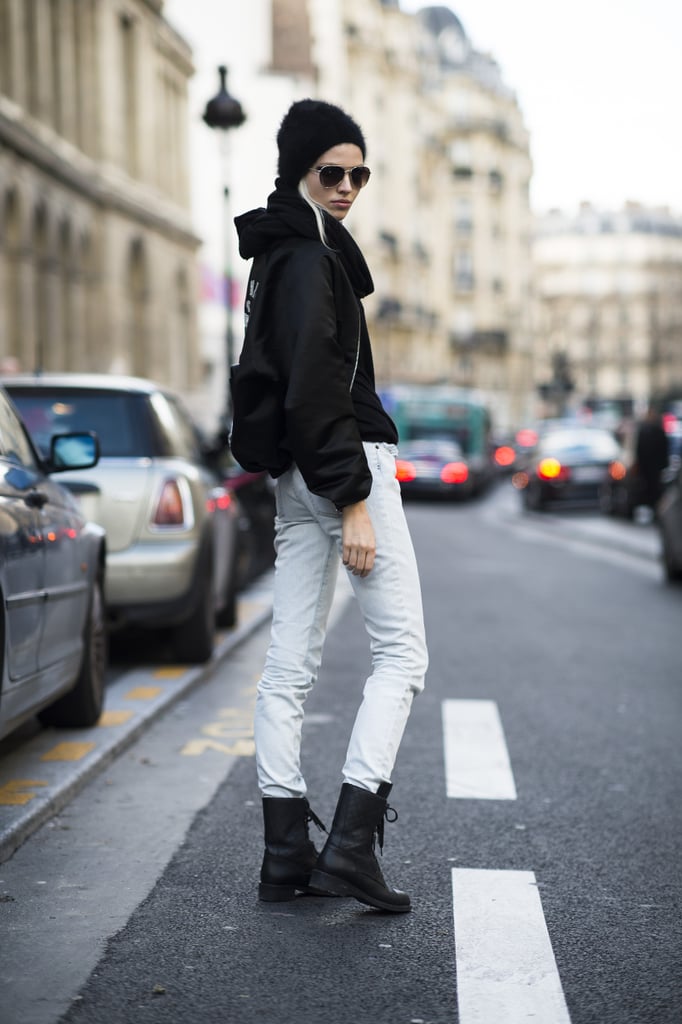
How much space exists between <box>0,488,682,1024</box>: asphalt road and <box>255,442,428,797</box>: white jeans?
15.9 inches

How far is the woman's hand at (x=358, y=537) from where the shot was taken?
433cm

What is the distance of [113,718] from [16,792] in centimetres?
166

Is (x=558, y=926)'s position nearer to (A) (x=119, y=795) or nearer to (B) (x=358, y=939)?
(B) (x=358, y=939)

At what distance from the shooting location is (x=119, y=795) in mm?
6023

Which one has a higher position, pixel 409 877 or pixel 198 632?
pixel 198 632

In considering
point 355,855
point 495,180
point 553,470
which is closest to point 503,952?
point 355,855

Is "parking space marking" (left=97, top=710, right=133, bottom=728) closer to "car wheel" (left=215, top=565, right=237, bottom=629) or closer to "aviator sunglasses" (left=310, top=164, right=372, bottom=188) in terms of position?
"car wheel" (left=215, top=565, right=237, bottom=629)

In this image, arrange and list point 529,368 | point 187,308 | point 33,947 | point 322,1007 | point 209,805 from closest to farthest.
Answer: point 322,1007
point 33,947
point 209,805
point 187,308
point 529,368

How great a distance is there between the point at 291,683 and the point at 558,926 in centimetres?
91

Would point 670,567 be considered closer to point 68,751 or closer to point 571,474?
point 68,751

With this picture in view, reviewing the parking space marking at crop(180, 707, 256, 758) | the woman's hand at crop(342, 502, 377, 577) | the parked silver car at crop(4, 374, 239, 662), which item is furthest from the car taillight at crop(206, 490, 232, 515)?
the woman's hand at crop(342, 502, 377, 577)

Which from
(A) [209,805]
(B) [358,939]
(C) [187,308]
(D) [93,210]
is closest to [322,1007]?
(B) [358,939]

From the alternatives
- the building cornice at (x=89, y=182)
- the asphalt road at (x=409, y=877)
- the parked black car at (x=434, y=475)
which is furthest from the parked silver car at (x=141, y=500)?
the parked black car at (x=434, y=475)

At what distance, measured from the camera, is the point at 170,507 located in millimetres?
8867
